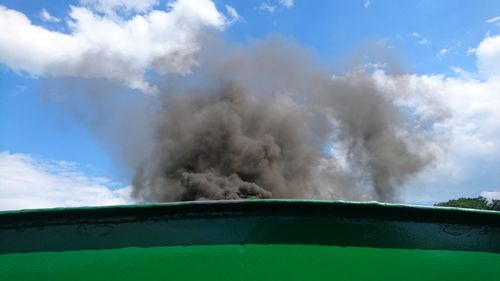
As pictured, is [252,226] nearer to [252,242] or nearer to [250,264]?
[252,242]

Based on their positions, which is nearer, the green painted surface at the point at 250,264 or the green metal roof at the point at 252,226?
the green painted surface at the point at 250,264

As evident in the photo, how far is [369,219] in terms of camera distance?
2.13 meters

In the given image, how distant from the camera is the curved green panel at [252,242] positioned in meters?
1.93

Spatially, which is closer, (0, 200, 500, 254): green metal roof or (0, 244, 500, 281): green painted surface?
(0, 244, 500, 281): green painted surface

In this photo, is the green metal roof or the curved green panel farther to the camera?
the green metal roof

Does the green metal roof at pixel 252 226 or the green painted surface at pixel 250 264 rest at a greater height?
the green metal roof at pixel 252 226

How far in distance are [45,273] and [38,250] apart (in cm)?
13

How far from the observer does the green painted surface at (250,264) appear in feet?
6.26

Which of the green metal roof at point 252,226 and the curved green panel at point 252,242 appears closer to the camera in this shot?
the curved green panel at point 252,242

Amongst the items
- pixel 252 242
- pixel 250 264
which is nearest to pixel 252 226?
pixel 252 242

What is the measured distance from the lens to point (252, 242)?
202 centimetres

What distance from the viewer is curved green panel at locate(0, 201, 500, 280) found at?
1.93 metres

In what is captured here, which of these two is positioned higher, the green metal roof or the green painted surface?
the green metal roof

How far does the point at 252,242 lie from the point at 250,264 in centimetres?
11
